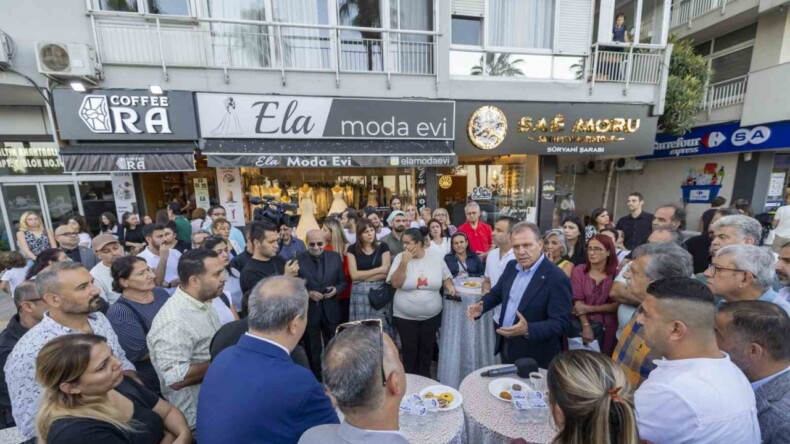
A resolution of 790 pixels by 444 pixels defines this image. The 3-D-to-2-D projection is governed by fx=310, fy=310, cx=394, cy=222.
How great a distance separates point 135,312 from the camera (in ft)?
7.69

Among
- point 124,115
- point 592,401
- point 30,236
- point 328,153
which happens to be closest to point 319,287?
point 592,401

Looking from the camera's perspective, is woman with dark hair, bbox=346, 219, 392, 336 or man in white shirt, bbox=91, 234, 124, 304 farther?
woman with dark hair, bbox=346, 219, 392, 336

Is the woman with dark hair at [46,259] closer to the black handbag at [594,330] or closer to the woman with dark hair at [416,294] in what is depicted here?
the woman with dark hair at [416,294]

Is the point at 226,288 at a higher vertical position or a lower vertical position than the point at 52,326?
lower

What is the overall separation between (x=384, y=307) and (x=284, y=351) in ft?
7.78

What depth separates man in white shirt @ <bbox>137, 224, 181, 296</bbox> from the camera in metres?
3.76

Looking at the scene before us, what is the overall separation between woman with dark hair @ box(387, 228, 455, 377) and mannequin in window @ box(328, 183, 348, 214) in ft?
17.2

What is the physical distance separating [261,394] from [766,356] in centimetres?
237

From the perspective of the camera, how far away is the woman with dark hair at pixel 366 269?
372 centimetres

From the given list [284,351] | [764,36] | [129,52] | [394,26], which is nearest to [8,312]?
[129,52]

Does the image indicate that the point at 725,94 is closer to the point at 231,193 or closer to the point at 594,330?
the point at 594,330

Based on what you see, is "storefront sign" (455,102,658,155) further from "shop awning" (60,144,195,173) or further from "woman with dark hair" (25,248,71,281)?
"woman with dark hair" (25,248,71,281)

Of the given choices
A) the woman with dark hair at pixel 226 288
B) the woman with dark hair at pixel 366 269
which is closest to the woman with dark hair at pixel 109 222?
the woman with dark hair at pixel 226 288

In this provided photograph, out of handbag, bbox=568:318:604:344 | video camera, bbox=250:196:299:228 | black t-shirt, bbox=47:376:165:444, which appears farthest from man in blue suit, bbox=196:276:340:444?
video camera, bbox=250:196:299:228
